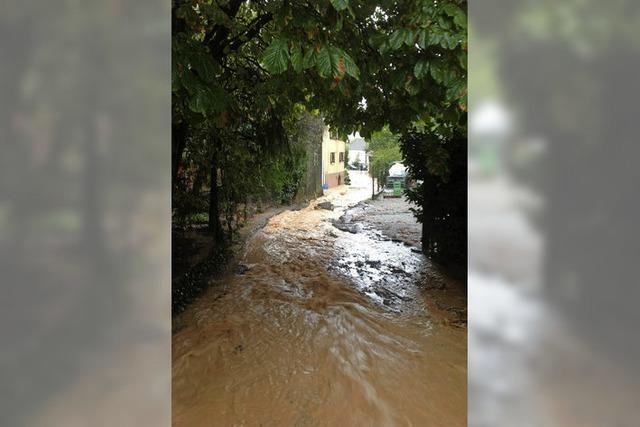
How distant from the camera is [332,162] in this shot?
26.0 meters

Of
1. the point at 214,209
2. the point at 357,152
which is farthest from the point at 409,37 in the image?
the point at 357,152

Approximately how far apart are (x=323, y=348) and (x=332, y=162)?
22.2 m

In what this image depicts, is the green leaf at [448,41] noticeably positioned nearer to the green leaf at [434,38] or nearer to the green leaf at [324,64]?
the green leaf at [434,38]

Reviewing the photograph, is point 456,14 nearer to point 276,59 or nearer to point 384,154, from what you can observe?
point 276,59

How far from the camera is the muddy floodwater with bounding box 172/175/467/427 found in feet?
10.7

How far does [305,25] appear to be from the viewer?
2.66 m

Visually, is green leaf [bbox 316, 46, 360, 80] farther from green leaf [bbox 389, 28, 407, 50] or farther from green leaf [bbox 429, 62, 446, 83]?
green leaf [bbox 429, 62, 446, 83]

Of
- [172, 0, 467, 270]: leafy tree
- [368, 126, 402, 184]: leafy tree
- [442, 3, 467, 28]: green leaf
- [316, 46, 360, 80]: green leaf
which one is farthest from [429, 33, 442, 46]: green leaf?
[368, 126, 402, 184]: leafy tree

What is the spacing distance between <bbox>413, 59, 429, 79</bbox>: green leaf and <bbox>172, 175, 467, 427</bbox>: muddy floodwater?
95.5 inches
